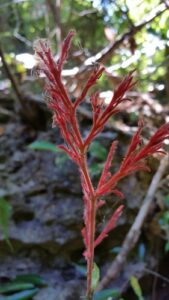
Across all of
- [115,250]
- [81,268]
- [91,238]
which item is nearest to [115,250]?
[115,250]

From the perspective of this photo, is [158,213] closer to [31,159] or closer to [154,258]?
[154,258]

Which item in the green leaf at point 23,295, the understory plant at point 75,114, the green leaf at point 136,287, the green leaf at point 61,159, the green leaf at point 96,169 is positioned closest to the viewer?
the understory plant at point 75,114

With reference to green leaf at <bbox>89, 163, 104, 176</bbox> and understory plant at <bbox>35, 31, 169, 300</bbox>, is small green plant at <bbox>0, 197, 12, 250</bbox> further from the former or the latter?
understory plant at <bbox>35, 31, 169, 300</bbox>

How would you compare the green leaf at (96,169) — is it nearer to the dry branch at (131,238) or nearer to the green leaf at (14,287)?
the dry branch at (131,238)

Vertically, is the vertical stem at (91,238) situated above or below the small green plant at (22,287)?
above

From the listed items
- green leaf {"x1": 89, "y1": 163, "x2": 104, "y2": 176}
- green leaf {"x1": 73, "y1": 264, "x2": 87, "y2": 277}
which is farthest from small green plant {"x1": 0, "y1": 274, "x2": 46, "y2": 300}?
green leaf {"x1": 89, "y1": 163, "x2": 104, "y2": 176}

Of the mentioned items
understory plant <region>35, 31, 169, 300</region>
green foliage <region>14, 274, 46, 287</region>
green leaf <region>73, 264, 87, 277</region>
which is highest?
understory plant <region>35, 31, 169, 300</region>

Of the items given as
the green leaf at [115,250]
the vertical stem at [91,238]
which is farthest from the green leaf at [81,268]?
the vertical stem at [91,238]

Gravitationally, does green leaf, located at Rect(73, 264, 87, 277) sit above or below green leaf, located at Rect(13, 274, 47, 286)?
below

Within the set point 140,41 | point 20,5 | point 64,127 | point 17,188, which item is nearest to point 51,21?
point 20,5

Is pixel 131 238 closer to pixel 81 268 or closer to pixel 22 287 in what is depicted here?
pixel 81 268

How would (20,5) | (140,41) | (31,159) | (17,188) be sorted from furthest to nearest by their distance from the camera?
(20,5) → (140,41) → (31,159) → (17,188)
